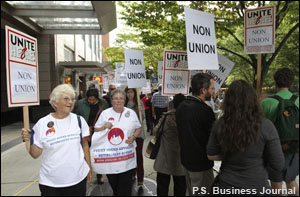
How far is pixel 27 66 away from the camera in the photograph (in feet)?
10.2

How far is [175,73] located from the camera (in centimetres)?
440

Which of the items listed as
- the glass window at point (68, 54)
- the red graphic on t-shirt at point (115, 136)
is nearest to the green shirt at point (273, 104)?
the red graphic on t-shirt at point (115, 136)

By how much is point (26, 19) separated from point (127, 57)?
11.1 meters

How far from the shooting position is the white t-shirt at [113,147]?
3414 millimetres

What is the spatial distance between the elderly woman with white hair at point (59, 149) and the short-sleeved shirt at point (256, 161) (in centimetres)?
150

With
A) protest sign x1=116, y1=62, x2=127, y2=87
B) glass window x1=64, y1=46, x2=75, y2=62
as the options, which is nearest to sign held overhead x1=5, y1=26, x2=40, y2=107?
protest sign x1=116, y1=62, x2=127, y2=87

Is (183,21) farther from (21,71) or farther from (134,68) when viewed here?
(21,71)

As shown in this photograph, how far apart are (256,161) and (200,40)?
202 centimetres

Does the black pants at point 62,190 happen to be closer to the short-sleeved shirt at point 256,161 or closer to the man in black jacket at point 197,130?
the man in black jacket at point 197,130

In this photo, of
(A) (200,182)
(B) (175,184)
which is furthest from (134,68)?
(A) (200,182)

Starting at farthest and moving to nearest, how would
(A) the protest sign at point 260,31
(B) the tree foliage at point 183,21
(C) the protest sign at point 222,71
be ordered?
1. (B) the tree foliage at point 183,21
2. (C) the protest sign at point 222,71
3. (A) the protest sign at point 260,31

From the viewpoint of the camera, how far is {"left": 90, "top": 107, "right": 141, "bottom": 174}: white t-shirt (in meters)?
3.41

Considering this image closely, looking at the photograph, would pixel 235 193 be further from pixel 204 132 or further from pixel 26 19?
pixel 26 19

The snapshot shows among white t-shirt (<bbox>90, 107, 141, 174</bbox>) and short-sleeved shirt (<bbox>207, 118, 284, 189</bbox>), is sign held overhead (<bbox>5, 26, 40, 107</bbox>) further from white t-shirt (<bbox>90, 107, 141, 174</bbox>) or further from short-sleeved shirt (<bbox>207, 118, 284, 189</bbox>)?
short-sleeved shirt (<bbox>207, 118, 284, 189</bbox>)
